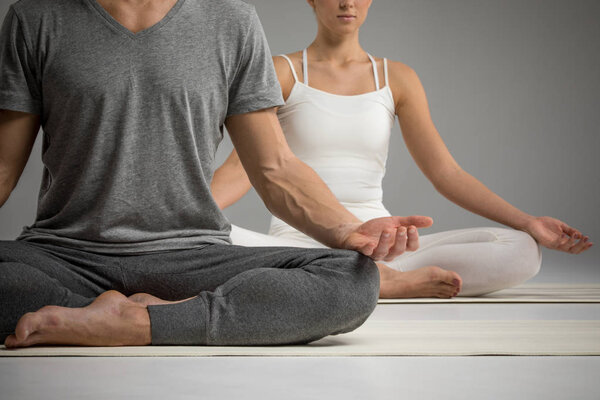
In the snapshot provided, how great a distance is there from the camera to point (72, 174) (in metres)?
1.95

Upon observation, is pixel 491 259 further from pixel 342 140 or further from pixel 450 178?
pixel 342 140

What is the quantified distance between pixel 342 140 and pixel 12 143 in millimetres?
1460

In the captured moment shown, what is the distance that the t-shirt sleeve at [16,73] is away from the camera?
193cm

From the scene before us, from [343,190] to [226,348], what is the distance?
1461mm

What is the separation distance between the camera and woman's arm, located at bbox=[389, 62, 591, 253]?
9.79 ft

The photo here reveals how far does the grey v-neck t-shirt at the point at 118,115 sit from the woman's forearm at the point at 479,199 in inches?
50.4

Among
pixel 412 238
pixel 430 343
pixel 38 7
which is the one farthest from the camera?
pixel 38 7

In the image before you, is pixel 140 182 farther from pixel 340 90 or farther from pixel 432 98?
pixel 432 98

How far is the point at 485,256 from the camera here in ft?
9.91

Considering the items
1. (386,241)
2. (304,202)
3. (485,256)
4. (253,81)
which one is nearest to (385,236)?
(386,241)

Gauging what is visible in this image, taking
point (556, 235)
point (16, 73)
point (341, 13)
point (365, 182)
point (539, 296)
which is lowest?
point (539, 296)

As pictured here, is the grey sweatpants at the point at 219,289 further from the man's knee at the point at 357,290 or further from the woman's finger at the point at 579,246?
the woman's finger at the point at 579,246

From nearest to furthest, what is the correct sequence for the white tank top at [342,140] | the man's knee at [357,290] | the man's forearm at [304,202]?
the man's knee at [357,290], the man's forearm at [304,202], the white tank top at [342,140]

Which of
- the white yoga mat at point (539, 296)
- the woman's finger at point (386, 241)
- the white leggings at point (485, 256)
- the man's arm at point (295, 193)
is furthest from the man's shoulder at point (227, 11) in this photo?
the white yoga mat at point (539, 296)
